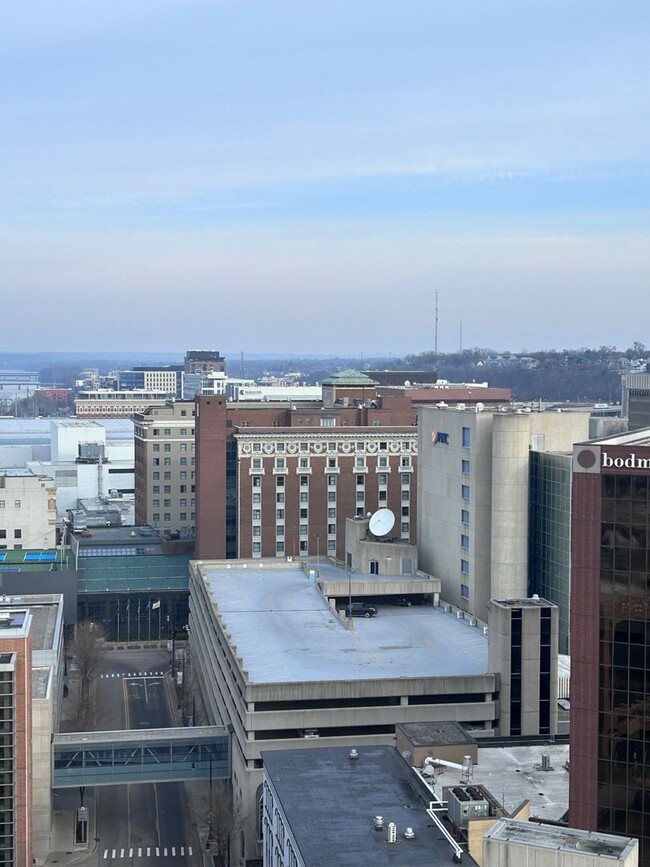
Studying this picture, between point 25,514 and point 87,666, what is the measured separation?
39.5 meters

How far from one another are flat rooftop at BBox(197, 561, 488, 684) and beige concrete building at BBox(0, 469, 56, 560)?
38.2 meters

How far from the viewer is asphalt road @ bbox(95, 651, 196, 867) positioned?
84.6 meters

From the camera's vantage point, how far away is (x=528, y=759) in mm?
73125

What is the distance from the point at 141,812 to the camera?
92688 mm

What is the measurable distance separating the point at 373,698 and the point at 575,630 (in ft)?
98.8

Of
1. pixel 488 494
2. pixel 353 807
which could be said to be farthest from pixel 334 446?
pixel 353 807

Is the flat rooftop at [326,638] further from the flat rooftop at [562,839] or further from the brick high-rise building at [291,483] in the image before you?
the flat rooftop at [562,839]

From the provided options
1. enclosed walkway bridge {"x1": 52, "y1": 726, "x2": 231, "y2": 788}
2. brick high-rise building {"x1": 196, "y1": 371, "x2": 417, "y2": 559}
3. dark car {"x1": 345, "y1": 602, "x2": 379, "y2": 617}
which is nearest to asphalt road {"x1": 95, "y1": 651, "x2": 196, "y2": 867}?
enclosed walkway bridge {"x1": 52, "y1": 726, "x2": 231, "y2": 788}

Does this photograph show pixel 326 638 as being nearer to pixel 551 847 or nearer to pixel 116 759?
pixel 116 759

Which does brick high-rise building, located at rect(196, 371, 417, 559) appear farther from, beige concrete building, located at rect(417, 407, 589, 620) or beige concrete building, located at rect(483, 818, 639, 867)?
beige concrete building, located at rect(483, 818, 639, 867)

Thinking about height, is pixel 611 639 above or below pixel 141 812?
above

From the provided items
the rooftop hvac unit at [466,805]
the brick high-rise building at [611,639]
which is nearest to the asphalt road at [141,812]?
the rooftop hvac unit at [466,805]

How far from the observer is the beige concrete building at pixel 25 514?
6043 inches

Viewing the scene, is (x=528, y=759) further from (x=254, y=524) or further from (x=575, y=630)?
(x=254, y=524)
